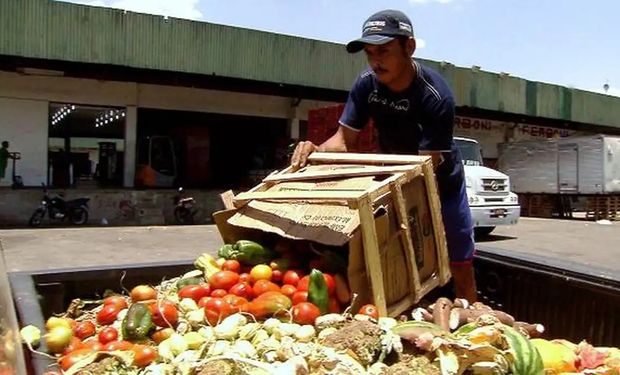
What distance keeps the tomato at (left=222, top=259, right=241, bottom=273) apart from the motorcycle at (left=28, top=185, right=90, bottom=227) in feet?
45.9

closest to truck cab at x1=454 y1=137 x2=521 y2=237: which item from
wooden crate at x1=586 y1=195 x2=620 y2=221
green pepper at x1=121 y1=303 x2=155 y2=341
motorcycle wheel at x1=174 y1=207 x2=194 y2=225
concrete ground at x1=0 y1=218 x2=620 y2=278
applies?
concrete ground at x1=0 y1=218 x2=620 y2=278

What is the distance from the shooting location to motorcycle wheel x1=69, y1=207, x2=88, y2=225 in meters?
16.2

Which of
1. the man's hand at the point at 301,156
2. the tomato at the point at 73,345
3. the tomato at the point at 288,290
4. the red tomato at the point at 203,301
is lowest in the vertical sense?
the tomato at the point at 73,345

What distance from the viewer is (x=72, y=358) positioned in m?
2.23

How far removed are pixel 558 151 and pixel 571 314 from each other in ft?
71.4

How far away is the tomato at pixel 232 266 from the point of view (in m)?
3.21

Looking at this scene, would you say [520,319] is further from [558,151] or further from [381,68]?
[558,151]

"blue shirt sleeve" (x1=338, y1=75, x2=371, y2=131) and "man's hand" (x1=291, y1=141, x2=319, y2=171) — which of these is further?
"blue shirt sleeve" (x1=338, y1=75, x2=371, y2=131)

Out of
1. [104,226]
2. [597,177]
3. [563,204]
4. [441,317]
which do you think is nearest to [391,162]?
[441,317]

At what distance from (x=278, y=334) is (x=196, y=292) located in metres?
0.65

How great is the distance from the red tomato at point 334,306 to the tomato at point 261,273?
0.40m

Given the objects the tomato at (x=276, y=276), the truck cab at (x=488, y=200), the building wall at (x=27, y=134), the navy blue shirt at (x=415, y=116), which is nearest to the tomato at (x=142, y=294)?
the tomato at (x=276, y=276)

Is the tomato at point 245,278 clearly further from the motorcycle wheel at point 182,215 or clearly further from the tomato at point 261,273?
the motorcycle wheel at point 182,215

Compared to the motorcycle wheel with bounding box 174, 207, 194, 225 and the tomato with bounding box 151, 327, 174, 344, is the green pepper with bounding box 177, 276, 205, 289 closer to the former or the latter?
the tomato with bounding box 151, 327, 174, 344
